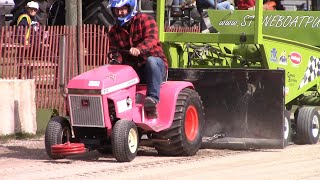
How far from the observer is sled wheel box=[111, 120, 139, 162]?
421 inches

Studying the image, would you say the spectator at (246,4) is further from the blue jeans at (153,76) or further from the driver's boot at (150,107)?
the driver's boot at (150,107)

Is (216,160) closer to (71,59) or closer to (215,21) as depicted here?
(215,21)

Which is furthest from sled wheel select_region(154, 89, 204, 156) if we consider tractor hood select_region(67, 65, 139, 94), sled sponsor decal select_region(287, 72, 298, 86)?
sled sponsor decal select_region(287, 72, 298, 86)

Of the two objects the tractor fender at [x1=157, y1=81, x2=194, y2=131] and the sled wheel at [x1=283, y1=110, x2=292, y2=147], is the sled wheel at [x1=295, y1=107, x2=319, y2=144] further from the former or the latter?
the tractor fender at [x1=157, y1=81, x2=194, y2=131]

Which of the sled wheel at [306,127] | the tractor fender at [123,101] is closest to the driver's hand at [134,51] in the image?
the tractor fender at [123,101]

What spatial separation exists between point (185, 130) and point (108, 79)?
1.38 m

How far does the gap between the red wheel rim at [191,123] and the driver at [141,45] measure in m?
0.62

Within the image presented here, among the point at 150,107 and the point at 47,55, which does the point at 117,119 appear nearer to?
the point at 150,107

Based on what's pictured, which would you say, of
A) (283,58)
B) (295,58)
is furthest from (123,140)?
(295,58)

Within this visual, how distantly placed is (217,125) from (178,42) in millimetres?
1372

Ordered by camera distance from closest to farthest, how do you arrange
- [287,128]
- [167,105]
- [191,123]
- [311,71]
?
1. [167,105]
2. [191,123]
3. [287,128]
4. [311,71]

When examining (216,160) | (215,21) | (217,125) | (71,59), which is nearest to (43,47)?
(71,59)

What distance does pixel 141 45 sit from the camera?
11.4 meters

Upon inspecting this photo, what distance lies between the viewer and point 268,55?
497 inches
